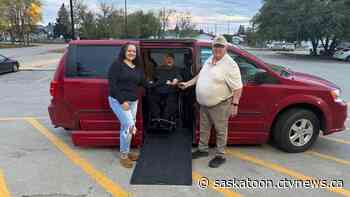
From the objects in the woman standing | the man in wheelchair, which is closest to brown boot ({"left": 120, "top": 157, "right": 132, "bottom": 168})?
the woman standing

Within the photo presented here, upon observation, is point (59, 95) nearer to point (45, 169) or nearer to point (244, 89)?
point (45, 169)

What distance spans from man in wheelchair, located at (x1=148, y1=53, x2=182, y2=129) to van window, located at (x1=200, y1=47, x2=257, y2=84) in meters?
0.58

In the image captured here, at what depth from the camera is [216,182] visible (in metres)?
4.17

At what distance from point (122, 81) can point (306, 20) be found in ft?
96.1

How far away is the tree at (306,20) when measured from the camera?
1139 inches

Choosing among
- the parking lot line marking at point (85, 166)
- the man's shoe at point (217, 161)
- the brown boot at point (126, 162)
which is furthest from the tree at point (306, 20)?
the brown boot at point (126, 162)

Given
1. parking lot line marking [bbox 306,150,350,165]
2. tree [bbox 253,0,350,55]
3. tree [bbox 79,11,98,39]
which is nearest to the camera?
parking lot line marking [bbox 306,150,350,165]

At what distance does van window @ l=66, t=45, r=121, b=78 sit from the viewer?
200 inches

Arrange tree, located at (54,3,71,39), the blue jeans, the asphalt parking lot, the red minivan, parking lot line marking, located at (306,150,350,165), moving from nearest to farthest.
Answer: the asphalt parking lot
the blue jeans
parking lot line marking, located at (306,150,350,165)
the red minivan
tree, located at (54,3,71,39)

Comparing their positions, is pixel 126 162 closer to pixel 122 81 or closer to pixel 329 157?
pixel 122 81

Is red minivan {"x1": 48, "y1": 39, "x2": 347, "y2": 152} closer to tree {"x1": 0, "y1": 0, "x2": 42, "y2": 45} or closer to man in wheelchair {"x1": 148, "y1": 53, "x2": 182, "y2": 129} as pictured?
man in wheelchair {"x1": 148, "y1": 53, "x2": 182, "y2": 129}

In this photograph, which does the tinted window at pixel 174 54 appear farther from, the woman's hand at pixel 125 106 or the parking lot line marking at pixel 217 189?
the parking lot line marking at pixel 217 189

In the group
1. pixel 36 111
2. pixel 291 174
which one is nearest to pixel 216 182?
pixel 291 174

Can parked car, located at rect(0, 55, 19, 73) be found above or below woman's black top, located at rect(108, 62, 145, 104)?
below
